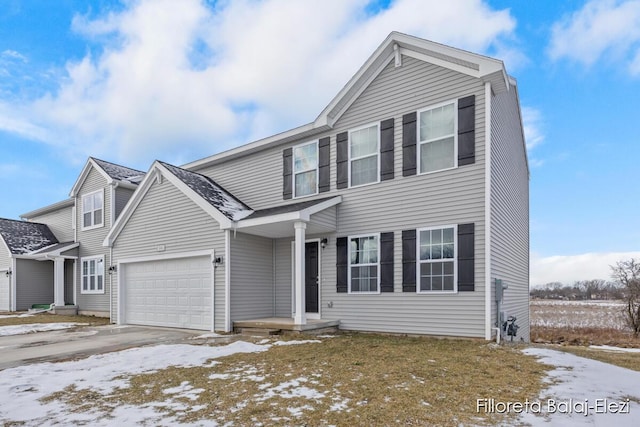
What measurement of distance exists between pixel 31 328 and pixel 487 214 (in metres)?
13.4

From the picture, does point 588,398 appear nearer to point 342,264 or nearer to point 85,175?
point 342,264

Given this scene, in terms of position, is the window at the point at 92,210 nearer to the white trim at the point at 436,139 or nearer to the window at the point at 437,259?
the white trim at the point at 436,139

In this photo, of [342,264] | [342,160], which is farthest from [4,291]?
[342,160]

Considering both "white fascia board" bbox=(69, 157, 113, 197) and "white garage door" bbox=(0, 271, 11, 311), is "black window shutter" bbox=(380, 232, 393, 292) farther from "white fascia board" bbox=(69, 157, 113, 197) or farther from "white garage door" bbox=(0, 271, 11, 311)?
"white garage door" bbox=(0, 271, 11, 311)

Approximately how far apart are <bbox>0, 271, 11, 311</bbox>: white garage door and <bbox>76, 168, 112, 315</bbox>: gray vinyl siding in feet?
15.6

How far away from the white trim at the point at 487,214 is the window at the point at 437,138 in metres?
0.71

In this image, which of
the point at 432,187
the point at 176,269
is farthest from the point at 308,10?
the point at 176,269

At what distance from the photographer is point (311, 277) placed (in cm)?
1115

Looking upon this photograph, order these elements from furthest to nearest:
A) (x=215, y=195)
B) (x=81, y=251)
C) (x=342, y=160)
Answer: (x=81, y=251)
(x=215, y=195)
(x=342, y=160)

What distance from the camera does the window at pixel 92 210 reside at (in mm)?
17125

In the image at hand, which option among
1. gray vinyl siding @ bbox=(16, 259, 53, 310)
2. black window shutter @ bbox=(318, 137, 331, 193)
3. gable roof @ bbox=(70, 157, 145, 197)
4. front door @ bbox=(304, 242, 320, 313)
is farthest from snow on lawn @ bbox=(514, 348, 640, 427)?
gray vinyl siding @ bbox=(16, 259, 53, 310)

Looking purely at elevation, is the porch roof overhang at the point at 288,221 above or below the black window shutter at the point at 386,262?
above

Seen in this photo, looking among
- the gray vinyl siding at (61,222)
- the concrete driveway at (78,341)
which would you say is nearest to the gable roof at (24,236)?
the gray vinyl siding at (61,222)

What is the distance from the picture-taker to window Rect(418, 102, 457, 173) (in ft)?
29.3
